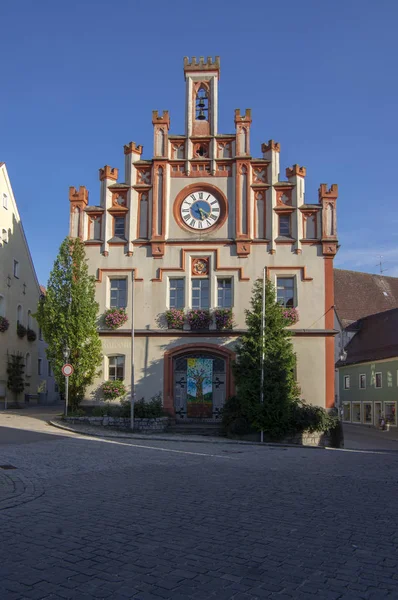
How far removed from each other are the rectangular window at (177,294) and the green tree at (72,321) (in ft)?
11.4

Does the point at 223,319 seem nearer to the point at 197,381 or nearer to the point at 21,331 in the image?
the point at 197,381

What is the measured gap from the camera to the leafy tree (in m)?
36.1

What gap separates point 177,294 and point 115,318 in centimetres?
304

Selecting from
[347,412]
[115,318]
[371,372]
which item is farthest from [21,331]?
[347,412]

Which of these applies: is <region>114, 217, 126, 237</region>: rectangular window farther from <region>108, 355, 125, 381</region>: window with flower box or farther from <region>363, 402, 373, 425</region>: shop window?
<region>363, 402, 373, 425</region>: shop window

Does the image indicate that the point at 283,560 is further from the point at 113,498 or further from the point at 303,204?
the point at 303,204

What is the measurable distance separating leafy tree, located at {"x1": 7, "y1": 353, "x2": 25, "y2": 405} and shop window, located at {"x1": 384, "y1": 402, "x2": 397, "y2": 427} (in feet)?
75.3

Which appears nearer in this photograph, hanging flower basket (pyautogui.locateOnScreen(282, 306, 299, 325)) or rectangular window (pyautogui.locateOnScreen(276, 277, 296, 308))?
hanging flower basket (pyautogui.locateOnScreen(282, 306, 299, 325))

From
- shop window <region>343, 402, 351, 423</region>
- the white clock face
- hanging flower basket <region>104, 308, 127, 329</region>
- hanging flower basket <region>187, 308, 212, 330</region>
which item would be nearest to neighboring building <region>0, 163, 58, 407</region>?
hanging flower basket <region>104, 308, 127, 329</region>

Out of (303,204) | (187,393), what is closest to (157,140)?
(303,204)

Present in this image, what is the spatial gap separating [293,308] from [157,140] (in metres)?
10.2

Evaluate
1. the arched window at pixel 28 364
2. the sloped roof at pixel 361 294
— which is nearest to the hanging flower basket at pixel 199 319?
the arched window at pixel 28 364

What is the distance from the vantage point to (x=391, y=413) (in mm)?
38531

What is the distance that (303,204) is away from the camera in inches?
1115
